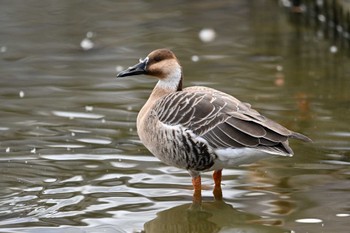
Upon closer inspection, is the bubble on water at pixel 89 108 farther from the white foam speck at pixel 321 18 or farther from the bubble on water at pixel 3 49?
the white foam speck at pixel 321 18

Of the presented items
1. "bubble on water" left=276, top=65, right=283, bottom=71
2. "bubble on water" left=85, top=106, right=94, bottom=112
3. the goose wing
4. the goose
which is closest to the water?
"bubble on water" left=85, top=106, right=94, bottom=112

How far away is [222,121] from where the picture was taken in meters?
7.38

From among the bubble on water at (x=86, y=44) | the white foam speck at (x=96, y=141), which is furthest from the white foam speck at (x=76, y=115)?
the bubble on water at (x=86, y=44)

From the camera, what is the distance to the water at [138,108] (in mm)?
7238

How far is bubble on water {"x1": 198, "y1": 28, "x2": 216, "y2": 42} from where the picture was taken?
14.4m

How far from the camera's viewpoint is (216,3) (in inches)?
667

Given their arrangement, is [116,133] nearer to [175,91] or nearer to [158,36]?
[175,91]

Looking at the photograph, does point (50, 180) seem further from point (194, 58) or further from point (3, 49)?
point (3, 49)

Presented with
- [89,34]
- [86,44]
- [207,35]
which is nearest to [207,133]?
[86,44]

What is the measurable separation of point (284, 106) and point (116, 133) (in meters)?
2.06

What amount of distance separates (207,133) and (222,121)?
0.16 meters

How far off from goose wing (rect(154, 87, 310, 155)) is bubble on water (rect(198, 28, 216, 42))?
6.72 metres

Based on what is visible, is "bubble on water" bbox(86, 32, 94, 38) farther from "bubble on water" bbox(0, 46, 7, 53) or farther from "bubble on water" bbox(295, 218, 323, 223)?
"bubble on water" bbox(295, 218, 323, 223)

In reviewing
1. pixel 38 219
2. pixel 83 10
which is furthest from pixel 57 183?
pixel 83 10
